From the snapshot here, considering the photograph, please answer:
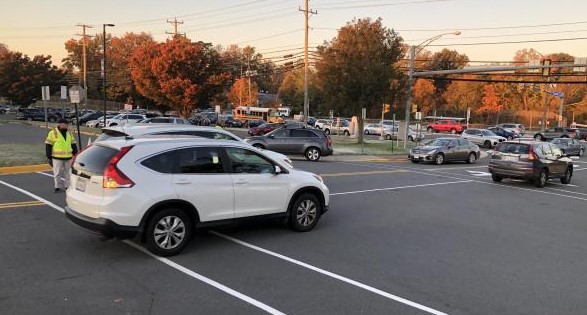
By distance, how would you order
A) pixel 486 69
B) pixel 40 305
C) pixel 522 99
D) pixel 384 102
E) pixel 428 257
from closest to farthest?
pixel 40 305, pixel 428 257, pixel 486 69, pixel 384 102, pixel 522 99

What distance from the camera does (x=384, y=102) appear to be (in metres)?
40.2

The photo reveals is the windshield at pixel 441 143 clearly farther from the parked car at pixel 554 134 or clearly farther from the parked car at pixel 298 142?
the parked car at pixel 554 134

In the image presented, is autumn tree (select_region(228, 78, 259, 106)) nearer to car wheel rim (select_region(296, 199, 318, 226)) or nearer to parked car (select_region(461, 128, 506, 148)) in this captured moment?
parked car (select_region(461, 128, 506, 148))

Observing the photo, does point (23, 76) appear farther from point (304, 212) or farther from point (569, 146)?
point (304, 212)

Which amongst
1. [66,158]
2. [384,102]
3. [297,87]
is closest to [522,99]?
[297,87]

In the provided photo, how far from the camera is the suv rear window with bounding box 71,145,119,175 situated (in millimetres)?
7176

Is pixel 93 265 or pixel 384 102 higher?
pixel 384 102

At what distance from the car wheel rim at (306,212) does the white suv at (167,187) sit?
62cm

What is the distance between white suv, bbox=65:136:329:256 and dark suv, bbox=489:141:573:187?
12.8 metres

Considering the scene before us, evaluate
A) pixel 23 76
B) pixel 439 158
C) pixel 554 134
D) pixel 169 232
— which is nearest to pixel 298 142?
pixel 439 158

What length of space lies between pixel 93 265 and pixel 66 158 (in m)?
6.09

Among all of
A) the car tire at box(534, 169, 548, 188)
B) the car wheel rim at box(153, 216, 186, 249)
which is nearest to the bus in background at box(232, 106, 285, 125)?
the car tire at box(534, 169, 548, 188)

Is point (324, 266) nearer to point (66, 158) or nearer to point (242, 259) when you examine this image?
point (242, 259)

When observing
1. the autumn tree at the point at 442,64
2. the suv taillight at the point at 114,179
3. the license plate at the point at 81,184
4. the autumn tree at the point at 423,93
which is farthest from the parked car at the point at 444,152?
the autumn tree at the point at 442,64
